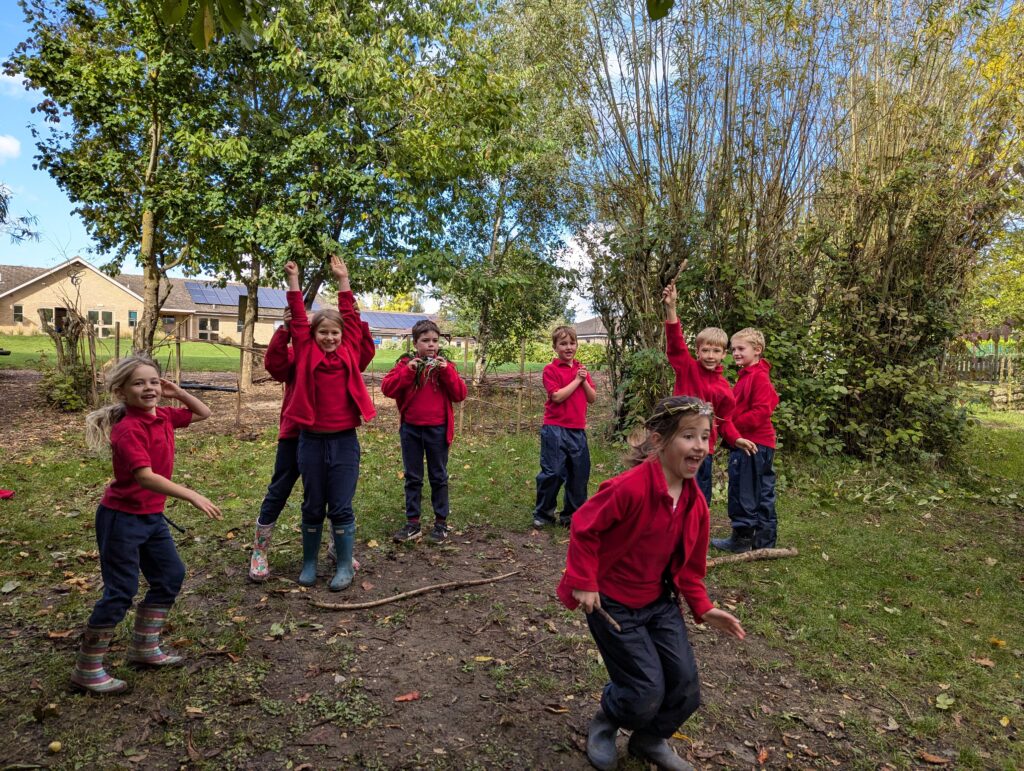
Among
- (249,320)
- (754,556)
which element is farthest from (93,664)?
(249,320)

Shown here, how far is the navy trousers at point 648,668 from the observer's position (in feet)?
8.45

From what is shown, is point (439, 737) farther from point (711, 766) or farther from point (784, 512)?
point (784, 512)

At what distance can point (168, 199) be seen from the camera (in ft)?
39.3

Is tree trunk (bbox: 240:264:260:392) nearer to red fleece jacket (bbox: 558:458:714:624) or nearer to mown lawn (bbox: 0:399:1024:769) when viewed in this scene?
mown lawn (bbox: 0:399:1024:769)

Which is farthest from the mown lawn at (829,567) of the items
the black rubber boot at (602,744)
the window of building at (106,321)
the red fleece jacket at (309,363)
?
the window of building at (106,321)

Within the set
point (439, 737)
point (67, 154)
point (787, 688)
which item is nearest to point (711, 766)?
point (787, 688)

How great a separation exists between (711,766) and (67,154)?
50.2 feet

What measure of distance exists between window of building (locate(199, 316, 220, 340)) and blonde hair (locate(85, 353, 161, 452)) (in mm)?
56967

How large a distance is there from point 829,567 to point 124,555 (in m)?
5.28

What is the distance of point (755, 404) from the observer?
5.46 meters

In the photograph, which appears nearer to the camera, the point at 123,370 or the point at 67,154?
the point at 123,370

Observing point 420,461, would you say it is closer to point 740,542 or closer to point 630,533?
point 740,542

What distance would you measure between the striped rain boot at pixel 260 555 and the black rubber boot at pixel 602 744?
2.79m

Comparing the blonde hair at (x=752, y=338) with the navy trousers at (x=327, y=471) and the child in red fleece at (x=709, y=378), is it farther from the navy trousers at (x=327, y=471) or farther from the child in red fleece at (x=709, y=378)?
the navy trousers at (x=327, y=471)
